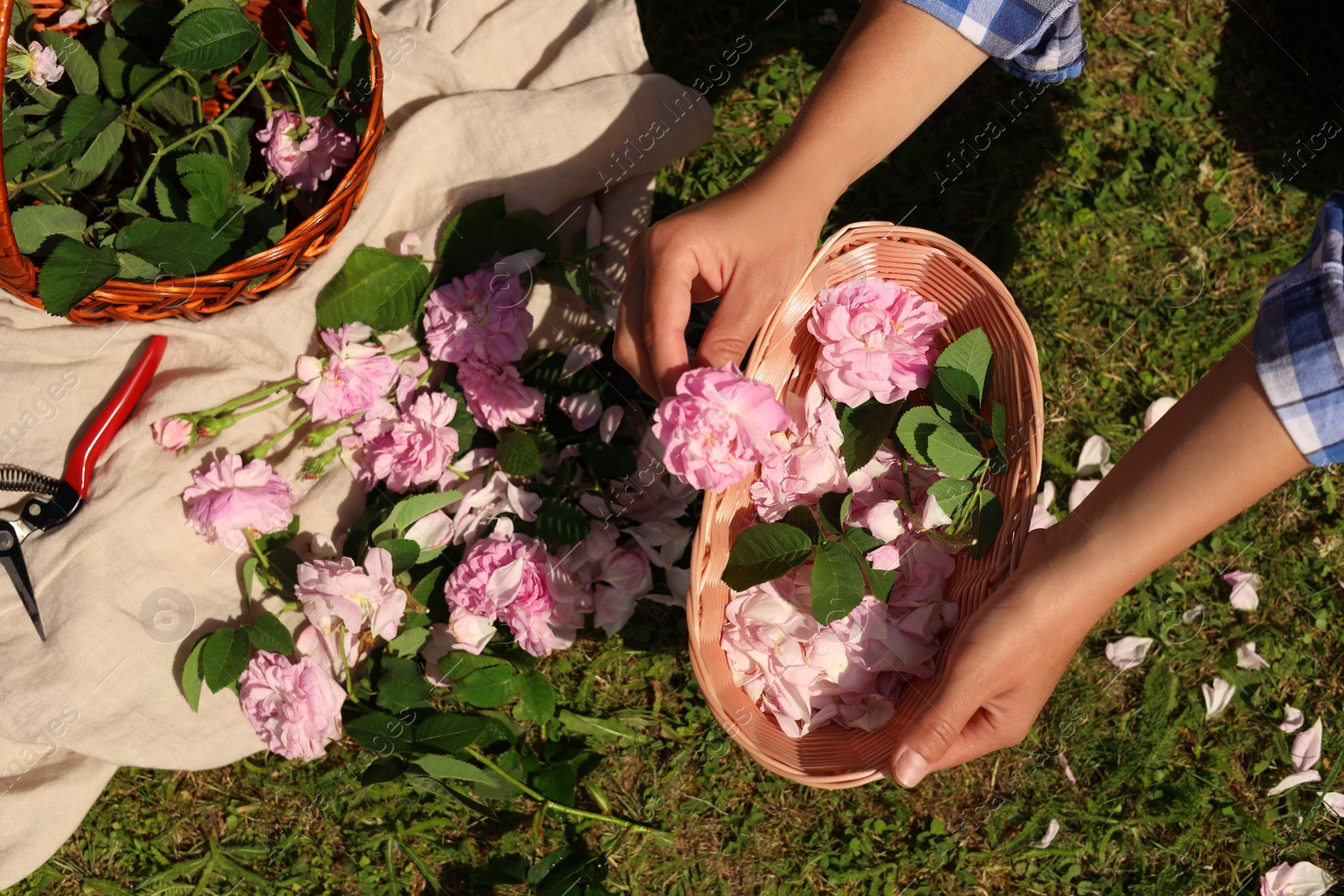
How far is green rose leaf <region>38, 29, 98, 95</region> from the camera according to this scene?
1.58 meters

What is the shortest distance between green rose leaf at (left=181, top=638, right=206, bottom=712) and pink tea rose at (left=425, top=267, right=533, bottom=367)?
67cm

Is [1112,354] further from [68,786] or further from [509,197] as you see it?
[68,786]

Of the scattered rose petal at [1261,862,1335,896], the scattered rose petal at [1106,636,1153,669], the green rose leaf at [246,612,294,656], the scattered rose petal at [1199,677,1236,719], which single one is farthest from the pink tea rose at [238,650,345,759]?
the scattered rose petal at [1261,862,1335,896]

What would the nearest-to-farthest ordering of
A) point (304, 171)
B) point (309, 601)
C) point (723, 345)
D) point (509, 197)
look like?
point (723, 345) < point (309, 601) < point (304, 171) < point (509, 197)

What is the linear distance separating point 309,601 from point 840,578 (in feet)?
2.87

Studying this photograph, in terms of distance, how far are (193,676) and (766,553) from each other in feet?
3.50

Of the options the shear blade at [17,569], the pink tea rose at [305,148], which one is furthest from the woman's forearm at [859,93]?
the shear blade at [17,569]

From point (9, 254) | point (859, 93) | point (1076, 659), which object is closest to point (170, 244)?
point (9, 254)

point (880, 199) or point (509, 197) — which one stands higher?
point (509, 197)

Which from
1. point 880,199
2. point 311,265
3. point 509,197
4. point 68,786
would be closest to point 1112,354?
point 880,199

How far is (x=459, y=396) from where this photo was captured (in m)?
1.76

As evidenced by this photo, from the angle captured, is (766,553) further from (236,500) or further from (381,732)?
(236,500)

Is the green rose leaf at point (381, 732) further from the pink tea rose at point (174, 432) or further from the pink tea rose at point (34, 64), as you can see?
the pink tea rose at point (34, 64)

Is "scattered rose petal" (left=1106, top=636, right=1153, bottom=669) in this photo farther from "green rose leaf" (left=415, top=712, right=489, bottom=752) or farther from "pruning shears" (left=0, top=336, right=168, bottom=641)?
"pruning shears" (left=0, top=336, right=168, bottom=641)
